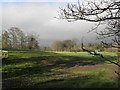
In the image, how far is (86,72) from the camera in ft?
24.9

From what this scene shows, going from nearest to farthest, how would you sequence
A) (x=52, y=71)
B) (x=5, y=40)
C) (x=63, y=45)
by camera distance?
(x=63, y=45), (x=5, y=40), (x=52, y=71)

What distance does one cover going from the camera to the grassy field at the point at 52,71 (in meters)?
7.40

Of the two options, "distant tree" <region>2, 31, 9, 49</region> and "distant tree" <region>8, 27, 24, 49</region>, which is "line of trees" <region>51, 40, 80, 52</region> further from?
"distant tree" <region>2, 31, 9, 49</region>

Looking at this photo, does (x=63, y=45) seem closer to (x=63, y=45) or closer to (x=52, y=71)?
(x=63, y=45)

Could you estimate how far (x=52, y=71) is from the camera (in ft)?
25.3

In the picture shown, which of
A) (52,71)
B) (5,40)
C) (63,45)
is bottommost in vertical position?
(52,71)

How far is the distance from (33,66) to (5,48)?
38.7 inches

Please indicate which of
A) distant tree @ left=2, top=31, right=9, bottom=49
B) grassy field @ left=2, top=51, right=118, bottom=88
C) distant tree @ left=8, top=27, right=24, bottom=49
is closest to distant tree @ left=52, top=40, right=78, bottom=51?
grassy field @ left=2, top=51, right=118, bottom=88

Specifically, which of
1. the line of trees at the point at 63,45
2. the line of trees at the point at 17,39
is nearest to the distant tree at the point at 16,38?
the line of trees at the point at 17,39

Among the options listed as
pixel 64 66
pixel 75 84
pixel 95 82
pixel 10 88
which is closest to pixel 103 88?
pixel 95 82

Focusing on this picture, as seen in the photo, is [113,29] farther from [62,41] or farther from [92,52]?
[62,41]

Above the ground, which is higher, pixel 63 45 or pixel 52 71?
pixel 63 45

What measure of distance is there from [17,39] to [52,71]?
56.7 inches

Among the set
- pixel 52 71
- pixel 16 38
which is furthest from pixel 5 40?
pixel 52 71
